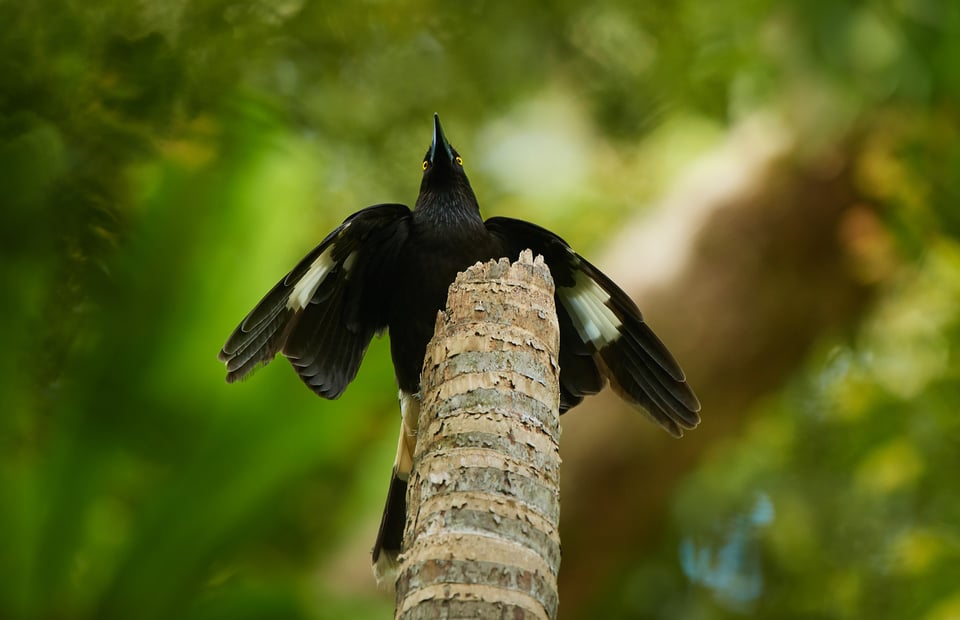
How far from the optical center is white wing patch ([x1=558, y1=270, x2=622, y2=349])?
13.2 ft

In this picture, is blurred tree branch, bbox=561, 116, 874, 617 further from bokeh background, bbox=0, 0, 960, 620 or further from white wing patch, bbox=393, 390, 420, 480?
white wing patch, bbox=393, 390, 420, 480

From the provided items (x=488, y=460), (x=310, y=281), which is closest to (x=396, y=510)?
(x=310, y=281)

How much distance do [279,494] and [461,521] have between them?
9.69 ft

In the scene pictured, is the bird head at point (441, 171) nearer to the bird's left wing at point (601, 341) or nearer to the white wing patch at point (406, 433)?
the bird's left wing at point (601, 341)

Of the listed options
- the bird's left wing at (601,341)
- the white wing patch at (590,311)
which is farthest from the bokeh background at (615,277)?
the white wing patch at (590,311)

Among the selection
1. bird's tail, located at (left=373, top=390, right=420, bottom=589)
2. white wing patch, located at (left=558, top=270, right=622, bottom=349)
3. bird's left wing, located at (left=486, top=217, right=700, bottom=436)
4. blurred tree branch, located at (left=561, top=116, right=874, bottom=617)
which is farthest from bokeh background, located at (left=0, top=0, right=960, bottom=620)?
white wing patch, located at (left=558, top=270, right=622, bottom=349)

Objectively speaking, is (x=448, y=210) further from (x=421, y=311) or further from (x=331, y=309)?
(x=331, y=309)

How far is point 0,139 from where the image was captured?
8.73 feet

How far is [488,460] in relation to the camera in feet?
8.19

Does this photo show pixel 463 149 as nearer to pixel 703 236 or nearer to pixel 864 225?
pixel 703 236

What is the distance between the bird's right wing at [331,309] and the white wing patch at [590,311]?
63 centimetres

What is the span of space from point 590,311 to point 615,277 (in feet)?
7.97

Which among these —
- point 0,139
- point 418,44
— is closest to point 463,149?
point 418,44

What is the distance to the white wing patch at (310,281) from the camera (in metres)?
3.76
